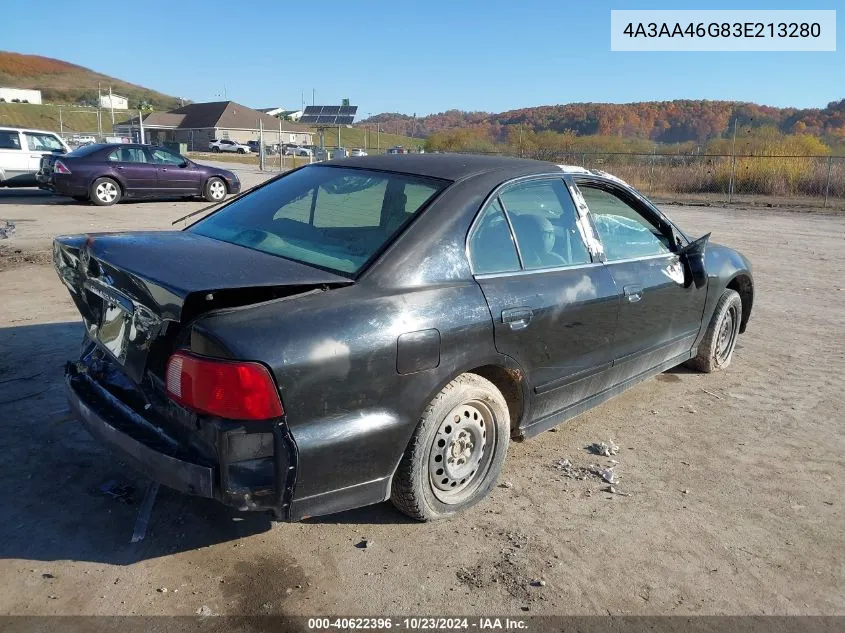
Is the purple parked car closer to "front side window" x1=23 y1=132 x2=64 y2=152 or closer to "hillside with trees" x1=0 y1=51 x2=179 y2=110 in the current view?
"front side window" x1=23 y1=132 x2=64 y2=152

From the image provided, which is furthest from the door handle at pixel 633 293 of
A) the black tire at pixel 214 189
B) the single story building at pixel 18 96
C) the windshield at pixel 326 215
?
the single story building at pixel 18 96

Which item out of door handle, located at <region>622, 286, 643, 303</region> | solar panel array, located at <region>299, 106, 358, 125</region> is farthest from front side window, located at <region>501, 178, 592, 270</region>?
solar panel array, located at <region>299, 106, 358, 125</region>

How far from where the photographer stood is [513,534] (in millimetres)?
3178

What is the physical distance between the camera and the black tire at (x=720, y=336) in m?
5.29

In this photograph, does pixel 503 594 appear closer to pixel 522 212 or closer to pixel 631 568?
pixel 631 568

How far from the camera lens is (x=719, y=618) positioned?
2.69 meters

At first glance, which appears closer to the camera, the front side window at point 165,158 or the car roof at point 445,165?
the car roof at point 445,165

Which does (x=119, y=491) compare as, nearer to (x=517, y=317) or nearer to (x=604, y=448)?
(x=517, y=317)

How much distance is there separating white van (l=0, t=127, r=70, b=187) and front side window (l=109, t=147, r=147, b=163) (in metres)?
2.34

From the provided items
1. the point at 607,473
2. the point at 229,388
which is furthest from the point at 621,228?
the point at 229,388

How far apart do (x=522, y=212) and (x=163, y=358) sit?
199 centimetres

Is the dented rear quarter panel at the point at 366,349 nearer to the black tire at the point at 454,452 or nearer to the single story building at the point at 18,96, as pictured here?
the black tire at the point at 454,452

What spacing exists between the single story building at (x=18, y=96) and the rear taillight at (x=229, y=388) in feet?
422

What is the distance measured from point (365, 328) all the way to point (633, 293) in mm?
2049
